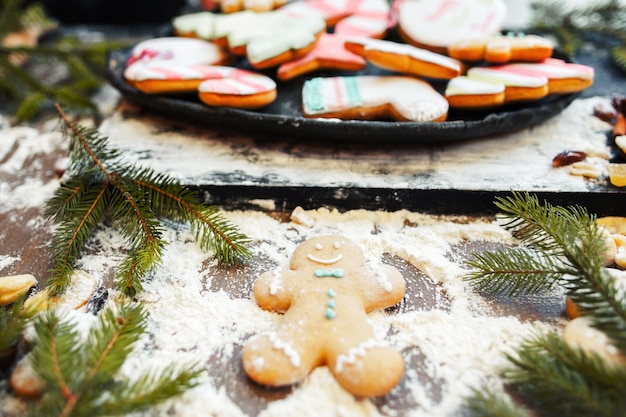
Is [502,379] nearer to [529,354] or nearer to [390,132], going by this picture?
[529,354]

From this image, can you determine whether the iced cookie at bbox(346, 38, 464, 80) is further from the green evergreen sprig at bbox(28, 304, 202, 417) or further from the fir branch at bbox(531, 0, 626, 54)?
the green evergreen sprig at bbox(28, 304, 202, 417)

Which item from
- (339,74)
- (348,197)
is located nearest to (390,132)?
(348,197)

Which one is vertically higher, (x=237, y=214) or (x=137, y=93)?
(x=137, y=93)

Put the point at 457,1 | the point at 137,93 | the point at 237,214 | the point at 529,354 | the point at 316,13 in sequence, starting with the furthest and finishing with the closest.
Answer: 1. the point at 316,13
2. the point at 457,1
3. the point at 137,93
4. the point at 237,214
5. the point at 529,354

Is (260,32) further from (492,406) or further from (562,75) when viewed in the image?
(492,406)

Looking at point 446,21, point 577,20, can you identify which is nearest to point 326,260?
point 446,21

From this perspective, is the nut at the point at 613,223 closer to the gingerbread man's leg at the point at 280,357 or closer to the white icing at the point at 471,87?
the white icing at the point at 471,87

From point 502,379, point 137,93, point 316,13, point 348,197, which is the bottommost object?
point 502,379
